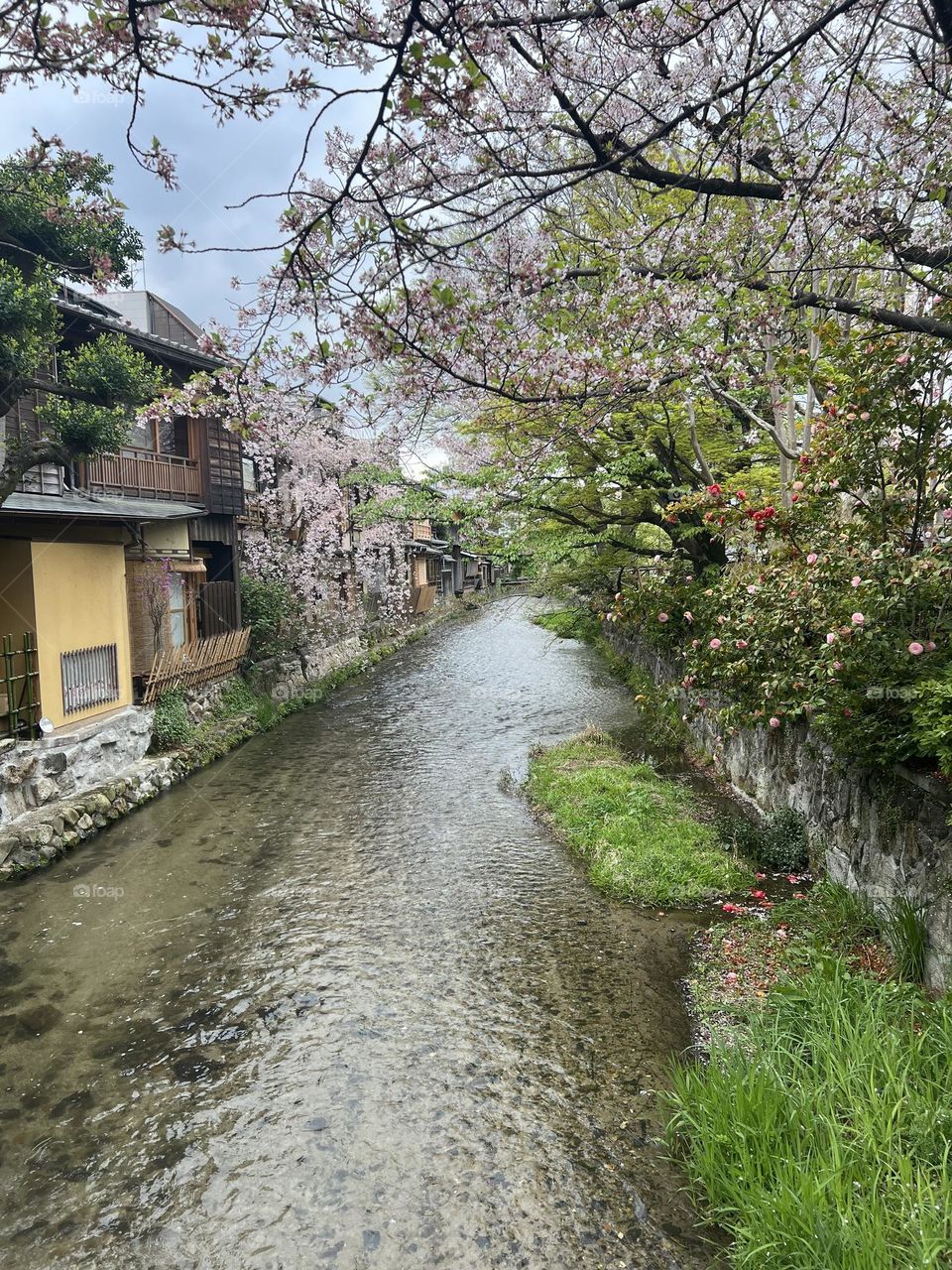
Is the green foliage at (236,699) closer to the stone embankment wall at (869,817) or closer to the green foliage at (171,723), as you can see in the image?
the green foliage at (171,723)

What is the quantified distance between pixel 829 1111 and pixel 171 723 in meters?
13.0

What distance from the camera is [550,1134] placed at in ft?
16.5

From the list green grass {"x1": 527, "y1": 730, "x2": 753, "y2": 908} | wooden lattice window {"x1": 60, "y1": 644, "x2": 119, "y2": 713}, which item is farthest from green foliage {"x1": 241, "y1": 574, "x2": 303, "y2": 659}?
green grass {"x1": 527, "y1": 730, "x2": 753, "y2": 908}

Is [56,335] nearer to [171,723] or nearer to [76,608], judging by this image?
[76,608]

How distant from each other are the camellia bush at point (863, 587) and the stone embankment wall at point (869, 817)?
43 cm

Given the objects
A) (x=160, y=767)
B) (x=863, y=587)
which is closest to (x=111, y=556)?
(x=160, y=767)

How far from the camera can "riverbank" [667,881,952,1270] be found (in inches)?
137

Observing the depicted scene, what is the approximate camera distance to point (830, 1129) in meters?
3.87

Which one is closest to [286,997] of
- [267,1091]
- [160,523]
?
[267,1091]

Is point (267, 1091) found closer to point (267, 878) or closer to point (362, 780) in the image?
point (267, 878)

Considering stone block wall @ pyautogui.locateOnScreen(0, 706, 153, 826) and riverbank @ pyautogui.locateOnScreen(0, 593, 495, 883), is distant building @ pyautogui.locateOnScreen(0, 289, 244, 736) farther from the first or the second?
riverbank @ pyautogui.locateOnScreen(0, 593, 495, 883)

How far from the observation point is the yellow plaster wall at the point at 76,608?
11.6 m

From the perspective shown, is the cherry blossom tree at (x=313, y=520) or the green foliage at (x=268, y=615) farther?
the cherry blossom tree at (x=313, y=520)

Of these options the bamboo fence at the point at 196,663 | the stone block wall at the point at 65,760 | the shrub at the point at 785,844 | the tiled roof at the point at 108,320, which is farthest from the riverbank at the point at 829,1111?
the tiled roof at the point at 108,320
